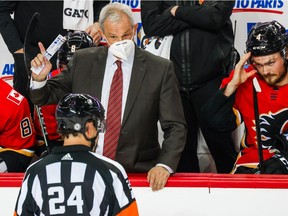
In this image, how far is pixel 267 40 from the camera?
4246mm

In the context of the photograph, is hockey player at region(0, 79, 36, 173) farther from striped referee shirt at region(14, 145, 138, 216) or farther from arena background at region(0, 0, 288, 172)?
striped referee shirt at region(14, 145, 138, 216)

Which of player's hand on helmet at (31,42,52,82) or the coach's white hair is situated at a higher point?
the coach's white hair

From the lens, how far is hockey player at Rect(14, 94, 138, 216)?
3068 millimetres

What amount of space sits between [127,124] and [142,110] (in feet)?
0.34

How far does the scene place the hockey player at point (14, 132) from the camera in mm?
4507

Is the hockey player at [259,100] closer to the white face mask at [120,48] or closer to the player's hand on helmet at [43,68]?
the white face mask at [120,48]

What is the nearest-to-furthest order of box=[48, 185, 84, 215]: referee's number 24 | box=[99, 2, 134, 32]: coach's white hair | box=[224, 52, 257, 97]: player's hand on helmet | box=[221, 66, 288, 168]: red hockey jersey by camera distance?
box=[48, 185, 84, 215]: referee's number 24 → box=[99, 2, 134, 32]: coach's white hair → box=[224, 52, 257, 97]: player's hand on helmet → box=[221, 66, 288, 168]: red hockey jersey

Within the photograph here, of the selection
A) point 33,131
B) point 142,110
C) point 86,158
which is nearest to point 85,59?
point 142,110

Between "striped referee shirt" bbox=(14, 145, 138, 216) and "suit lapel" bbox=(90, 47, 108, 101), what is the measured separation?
0.93 m

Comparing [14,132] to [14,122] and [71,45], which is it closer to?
[14,122]

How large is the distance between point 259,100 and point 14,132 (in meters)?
1.40

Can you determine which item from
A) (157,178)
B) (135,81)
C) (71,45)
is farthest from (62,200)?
(71,45)

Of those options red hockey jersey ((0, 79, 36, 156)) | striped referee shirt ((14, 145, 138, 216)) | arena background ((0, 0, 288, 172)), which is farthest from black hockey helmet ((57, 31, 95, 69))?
striped referee shirt ((14, 145, 138, 216))

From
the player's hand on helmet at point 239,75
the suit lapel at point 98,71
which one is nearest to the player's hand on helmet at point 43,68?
the suit lapel at point 98,71
